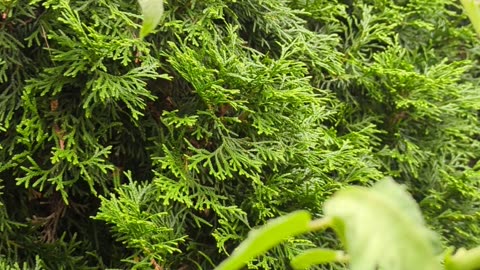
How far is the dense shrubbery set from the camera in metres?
0.89

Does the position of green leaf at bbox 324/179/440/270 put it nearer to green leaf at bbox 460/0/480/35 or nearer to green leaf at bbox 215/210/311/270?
green leaf at bbox 215/210/311/270

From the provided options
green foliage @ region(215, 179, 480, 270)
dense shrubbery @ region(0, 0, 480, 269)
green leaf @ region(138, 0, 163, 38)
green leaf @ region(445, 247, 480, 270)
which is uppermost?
green leaf @ region(138, 0, 163, 38)

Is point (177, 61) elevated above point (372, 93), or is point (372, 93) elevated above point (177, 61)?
point (177, 61)

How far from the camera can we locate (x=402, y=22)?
1285mm

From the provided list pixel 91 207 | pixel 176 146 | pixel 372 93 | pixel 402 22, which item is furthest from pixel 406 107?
pixel 91 207

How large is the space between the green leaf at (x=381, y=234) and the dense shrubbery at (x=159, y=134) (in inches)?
26.8

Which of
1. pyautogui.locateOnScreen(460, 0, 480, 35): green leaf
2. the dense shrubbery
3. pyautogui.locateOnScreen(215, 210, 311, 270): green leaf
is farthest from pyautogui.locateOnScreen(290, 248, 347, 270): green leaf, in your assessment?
the dense shrubbery

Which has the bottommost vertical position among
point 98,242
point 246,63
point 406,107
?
point 98,242

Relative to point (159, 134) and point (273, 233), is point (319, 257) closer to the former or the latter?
point (273, 233)

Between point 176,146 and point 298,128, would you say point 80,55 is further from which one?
point 298,128

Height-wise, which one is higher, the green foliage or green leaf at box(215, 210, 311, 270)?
the green foliage

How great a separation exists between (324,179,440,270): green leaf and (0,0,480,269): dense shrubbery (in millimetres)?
680

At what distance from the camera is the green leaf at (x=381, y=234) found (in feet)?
0.62

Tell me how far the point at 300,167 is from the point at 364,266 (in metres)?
0.83
